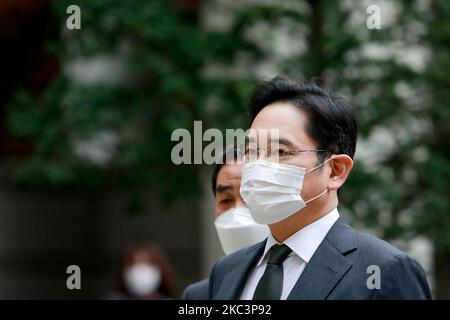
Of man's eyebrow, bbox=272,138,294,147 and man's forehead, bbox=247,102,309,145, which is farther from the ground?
man's forehead, bbox=247,102,309,145

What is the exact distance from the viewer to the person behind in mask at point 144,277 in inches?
318

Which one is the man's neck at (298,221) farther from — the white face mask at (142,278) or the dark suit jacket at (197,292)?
the white face mask at (142,278)

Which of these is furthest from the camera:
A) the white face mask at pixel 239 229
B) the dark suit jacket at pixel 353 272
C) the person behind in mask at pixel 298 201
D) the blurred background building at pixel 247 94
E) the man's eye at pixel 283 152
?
the blurred background building at pixel 247 94

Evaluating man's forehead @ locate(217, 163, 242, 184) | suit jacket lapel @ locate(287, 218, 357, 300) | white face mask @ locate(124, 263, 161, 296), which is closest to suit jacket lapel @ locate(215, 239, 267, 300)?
suit jacket lapel @ locate(287, 218, 357, 300)

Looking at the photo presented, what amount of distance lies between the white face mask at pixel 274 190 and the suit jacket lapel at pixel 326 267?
21cm

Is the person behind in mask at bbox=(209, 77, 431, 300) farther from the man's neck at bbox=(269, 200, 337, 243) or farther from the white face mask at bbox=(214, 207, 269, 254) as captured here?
the white face mask at bbox=(214, 207, 269, 254)

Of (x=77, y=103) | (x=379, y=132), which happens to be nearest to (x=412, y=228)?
(x=379, y=132)

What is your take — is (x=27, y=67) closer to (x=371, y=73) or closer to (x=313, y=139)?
(x=371, y=73)

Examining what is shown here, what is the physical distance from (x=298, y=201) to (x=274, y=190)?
0.11 m

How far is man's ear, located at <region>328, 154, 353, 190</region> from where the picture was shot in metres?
3.62

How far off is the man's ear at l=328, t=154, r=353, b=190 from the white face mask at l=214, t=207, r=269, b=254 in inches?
43.6

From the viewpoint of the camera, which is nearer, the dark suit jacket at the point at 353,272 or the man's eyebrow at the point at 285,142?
the dark suit jacket at the point at 353,272

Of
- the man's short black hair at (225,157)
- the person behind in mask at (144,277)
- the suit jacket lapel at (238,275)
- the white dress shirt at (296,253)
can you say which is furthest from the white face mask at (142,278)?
the white dress shirt at (296,253)

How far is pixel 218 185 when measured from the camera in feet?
16.1
